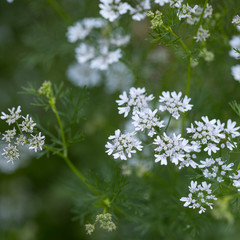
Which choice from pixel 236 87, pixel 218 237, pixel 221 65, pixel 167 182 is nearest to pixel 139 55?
pixel 221 65

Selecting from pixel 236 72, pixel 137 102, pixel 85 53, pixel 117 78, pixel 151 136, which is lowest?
pixel 151 136

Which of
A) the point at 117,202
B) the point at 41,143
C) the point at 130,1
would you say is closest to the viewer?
the point at 41,143

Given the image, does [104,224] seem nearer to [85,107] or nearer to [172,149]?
[172,149]

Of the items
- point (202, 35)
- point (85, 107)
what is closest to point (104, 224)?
point (202, 35)

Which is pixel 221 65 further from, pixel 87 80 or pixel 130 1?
pixel 87 80

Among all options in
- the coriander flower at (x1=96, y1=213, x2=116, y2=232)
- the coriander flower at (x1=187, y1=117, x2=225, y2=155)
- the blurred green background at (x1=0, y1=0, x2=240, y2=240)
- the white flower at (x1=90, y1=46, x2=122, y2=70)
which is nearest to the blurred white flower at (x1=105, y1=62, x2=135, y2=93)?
the blurred green background at (x1=0, y1=0, x2=240, y2=240)

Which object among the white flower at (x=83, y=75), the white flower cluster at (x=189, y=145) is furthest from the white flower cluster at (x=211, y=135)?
the white flower at (x=83, y=75)
